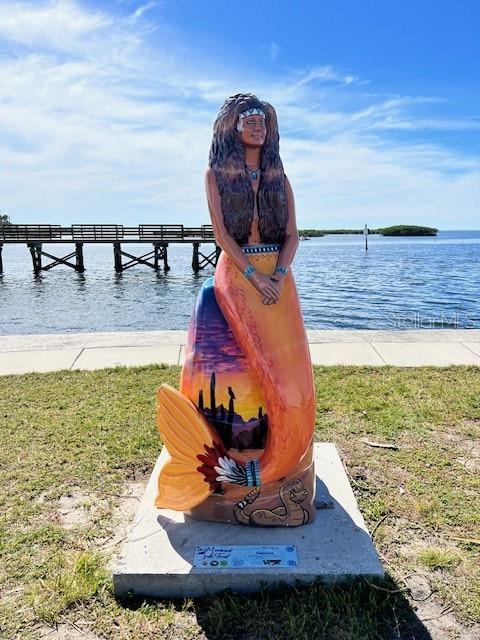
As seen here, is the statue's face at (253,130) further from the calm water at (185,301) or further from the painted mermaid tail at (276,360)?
the calm water at (185,301)

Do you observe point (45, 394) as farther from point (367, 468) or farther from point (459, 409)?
point (459, 409)

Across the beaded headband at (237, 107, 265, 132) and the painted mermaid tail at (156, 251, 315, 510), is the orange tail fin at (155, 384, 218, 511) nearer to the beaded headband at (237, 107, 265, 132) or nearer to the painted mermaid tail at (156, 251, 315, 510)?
the painted mermaid tail at (156, 251, 315, 510)

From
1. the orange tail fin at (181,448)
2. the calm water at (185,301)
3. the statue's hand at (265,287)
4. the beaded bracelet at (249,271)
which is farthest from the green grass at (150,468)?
the calm water at (185,301)

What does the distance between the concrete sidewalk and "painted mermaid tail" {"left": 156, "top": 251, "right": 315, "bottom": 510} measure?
175 inches

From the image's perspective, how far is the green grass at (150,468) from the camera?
2775 mm

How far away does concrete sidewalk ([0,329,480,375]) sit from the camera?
7746mm

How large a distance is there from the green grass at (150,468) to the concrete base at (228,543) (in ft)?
0.24

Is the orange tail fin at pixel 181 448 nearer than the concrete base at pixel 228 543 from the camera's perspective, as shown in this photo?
No

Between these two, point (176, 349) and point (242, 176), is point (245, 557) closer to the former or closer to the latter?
point (242, 176)

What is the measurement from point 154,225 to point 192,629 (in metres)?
35.0

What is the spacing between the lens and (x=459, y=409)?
18.6 feet

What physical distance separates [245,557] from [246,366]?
1.07 m

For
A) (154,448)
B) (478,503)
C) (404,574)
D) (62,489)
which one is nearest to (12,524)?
(62,489)

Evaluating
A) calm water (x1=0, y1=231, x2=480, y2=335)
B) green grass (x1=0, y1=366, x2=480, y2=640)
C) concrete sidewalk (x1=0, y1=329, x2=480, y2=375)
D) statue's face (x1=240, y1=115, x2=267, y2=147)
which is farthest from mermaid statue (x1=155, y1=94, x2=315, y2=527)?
calm water (x1=0, y1=231, x2=480, y2=335)
